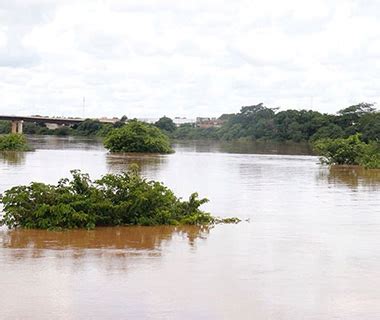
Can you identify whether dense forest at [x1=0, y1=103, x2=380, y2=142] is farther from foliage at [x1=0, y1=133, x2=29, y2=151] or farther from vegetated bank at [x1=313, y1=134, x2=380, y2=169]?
foliage at [x1=0, y1=133, x2=29, y2=151]

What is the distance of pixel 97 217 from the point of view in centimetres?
1547

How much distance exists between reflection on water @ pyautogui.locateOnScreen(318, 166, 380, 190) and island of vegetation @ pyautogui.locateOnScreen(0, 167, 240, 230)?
13897 mm

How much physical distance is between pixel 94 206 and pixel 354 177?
21.6 m

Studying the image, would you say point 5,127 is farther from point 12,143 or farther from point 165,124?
point 12,143

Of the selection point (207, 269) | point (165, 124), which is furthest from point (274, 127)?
point (207, 269)

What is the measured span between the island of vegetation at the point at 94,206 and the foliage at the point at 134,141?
3969 centimetres

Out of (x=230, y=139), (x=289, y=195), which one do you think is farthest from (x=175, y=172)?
(x=230, y=139)

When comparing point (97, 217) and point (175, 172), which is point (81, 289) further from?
point (175, 172)

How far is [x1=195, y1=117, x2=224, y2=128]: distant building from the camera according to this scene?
142 m

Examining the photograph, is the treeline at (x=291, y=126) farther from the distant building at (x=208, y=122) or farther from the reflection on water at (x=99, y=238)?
the reflection on water at (x=99, y=238)

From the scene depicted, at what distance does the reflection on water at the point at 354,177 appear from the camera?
29.8m

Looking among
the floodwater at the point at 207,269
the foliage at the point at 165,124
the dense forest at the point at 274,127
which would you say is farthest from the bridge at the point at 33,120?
the floodwater at the point at 207,269

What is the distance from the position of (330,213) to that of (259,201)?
123 inches

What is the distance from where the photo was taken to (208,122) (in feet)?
503
